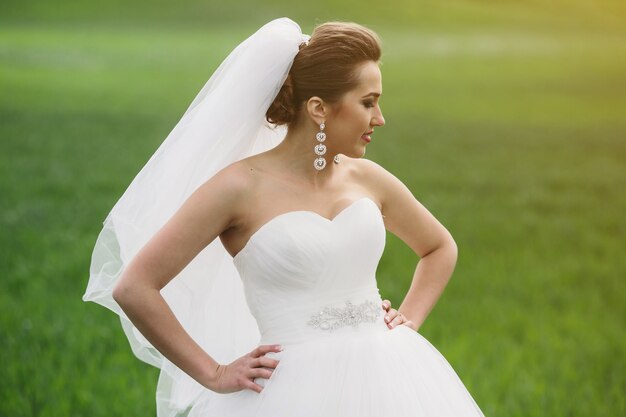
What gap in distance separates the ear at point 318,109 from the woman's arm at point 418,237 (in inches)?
14.5

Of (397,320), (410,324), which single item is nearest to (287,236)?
(397,320)

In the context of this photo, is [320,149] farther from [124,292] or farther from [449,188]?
[449,188]

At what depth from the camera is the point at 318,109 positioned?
3434 mm

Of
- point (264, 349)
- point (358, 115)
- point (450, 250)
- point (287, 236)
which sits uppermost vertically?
point (358, 115)

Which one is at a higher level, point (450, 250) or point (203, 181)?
point (203, 181)

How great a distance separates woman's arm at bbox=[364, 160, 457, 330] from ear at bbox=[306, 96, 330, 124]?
0.37m

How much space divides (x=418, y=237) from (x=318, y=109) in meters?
0.80

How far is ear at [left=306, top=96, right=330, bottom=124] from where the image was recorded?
3424 millimetres

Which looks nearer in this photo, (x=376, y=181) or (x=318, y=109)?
(x=318, y=109)

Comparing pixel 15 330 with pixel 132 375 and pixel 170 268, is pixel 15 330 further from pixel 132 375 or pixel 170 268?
pixel 170 268

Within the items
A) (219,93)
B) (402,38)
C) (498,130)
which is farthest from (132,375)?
(402,38)

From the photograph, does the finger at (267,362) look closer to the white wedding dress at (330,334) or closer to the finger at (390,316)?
the white wedding dress at (330,334)

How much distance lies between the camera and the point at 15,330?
7.18 m

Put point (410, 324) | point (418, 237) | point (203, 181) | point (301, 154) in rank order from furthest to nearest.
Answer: point (418, 237) < point (410, 324) < point (203, 181) < point (301, 154)
